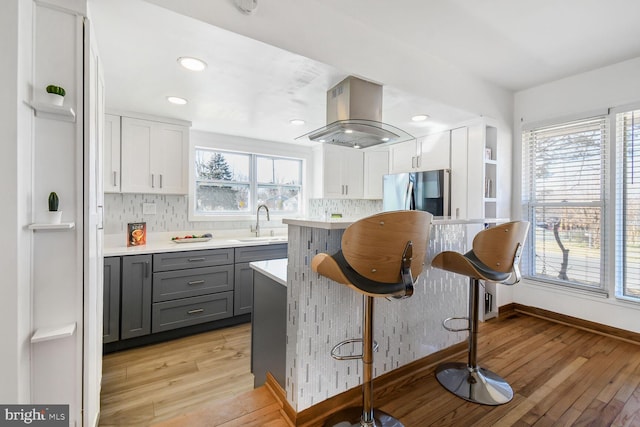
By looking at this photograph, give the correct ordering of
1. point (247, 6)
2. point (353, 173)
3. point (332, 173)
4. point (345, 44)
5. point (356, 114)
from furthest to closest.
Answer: point (353, 173)
point (332, 173)
point (356, 114)
point (345, 44)
point (247, 6)

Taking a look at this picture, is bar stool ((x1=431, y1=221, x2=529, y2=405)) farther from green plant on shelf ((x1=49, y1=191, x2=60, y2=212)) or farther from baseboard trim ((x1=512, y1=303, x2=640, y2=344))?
green plant on shelf ((x1=49, y1=191, x2=60, y2=212))

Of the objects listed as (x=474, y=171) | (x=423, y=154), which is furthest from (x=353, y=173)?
(x=474, y=171)

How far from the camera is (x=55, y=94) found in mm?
1146

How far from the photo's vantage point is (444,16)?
75.0 inches

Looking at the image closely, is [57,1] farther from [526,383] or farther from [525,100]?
[525,100]

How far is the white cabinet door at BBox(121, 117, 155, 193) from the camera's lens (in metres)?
2.91

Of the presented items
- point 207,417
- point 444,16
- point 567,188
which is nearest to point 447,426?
point 207,417

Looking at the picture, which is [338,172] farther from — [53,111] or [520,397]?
[53,111]

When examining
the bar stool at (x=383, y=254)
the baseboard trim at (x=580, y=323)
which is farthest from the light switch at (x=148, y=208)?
the baseboard trim at (x=580, y=323)

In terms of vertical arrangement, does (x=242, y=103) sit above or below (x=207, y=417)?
above

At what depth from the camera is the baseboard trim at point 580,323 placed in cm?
249

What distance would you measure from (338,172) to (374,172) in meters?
0.55

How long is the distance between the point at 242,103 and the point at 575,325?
389 cm

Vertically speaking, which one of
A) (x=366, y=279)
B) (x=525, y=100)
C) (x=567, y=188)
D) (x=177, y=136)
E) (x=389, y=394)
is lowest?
(x=389, y=394)
